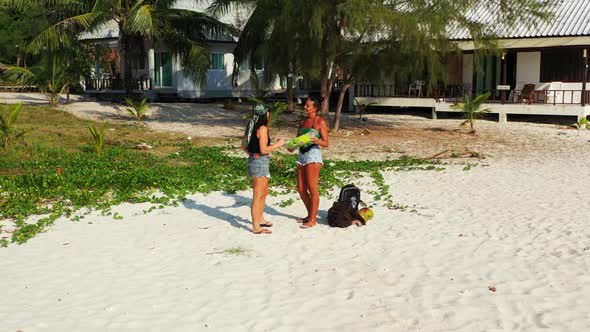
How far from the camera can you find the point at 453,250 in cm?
711

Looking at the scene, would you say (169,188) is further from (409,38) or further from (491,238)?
(409,38)

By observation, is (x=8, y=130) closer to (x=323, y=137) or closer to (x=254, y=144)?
(x=254, y=144)

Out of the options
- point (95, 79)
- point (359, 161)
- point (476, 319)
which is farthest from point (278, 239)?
point (95, 79)

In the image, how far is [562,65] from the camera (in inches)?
902

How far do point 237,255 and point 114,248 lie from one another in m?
1.51

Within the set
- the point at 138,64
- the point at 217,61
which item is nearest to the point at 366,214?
the point at 217,61

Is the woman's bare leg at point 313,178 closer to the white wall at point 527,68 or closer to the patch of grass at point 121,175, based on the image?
the patch of grass at point 121,175

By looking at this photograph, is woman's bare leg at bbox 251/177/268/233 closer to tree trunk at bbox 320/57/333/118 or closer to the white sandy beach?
the white sandy beach

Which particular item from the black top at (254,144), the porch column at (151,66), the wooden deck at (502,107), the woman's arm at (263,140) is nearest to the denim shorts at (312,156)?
the woman's arm at (263,140)

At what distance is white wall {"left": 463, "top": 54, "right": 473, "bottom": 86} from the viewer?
25469 mm

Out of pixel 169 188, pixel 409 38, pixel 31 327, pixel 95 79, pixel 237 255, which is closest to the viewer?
pixel 31 327

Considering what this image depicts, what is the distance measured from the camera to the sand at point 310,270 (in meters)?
5.20

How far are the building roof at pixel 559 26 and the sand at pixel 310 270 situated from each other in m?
13.3

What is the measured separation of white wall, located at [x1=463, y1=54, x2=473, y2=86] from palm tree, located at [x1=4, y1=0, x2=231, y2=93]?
9703 millimetres
